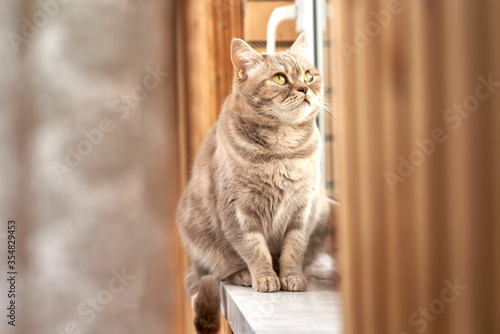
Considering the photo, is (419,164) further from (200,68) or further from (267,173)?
(200,68)

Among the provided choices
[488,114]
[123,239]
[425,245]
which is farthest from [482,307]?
[123,239]

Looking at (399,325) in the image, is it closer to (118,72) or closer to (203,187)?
(203,187)

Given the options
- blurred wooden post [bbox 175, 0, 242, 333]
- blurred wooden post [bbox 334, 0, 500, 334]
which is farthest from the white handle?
blurred wooden post [bbox 334, 0, 500, 334]

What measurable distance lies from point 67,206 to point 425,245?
5.25ft

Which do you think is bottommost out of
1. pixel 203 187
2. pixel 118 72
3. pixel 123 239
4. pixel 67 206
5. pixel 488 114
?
pixel 123 239

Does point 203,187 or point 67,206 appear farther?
point 67,206

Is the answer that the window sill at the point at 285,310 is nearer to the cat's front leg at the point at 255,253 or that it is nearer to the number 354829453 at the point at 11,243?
the cat's front leg at the point at 255,253

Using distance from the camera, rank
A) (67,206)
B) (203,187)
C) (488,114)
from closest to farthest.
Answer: (488,114)
(203,187)
(67,206)

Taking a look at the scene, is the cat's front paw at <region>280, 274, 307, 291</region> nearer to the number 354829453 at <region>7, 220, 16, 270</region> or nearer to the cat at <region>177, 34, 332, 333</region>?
the cat at <region>177, 34, 332, 333</region>

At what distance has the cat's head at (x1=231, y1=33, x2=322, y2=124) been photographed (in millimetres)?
1066

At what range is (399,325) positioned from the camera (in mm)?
490

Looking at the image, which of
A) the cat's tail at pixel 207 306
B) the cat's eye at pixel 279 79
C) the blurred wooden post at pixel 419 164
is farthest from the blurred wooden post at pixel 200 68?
the blurred wooden post at pixel 419 164

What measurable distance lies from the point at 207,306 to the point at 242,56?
0.61 m

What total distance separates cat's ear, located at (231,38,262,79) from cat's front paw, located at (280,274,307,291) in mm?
474
